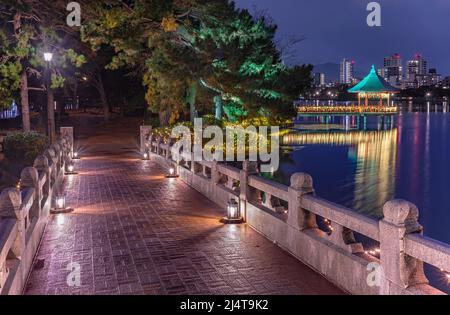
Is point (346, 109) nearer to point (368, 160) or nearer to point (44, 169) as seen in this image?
point (368, 160)

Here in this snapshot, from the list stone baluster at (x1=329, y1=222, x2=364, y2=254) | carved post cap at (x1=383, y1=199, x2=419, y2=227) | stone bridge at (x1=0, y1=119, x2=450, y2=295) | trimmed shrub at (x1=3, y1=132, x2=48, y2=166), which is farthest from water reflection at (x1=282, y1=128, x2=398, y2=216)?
carved post cap at (x1=383, y1=199, x2=419, y2=227)

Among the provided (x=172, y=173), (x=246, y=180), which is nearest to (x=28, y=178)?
(x=246, y=180)

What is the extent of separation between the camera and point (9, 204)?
655 cm

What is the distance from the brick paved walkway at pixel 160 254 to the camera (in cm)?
667

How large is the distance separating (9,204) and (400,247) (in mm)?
4875

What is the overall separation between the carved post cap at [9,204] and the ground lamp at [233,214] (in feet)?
16.0

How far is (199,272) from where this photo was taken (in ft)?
23.7

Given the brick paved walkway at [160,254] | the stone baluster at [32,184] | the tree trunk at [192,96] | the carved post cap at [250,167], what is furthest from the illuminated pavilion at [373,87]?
the stone baluster at [32,184]

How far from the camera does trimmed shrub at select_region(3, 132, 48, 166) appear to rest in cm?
2133

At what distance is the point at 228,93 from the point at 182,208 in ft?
46.9

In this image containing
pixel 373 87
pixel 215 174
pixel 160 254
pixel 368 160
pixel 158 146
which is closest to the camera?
pixel 160 254
